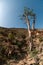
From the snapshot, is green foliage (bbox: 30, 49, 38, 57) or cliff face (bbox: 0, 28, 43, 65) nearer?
cliff face (bbox: 0, 28, 43, 65)

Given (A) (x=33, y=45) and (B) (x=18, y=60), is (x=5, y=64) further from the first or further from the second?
(A) (x=33, y=45)

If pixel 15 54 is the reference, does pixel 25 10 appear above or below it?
above

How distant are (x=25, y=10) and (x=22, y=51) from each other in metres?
10.9

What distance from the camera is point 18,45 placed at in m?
35.6

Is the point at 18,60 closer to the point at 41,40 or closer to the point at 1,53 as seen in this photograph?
the point at 1,53

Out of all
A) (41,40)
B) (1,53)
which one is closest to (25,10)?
(41,40)

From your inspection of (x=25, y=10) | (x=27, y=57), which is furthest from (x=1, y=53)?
(x=25, y=10)

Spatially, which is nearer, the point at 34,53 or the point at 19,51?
the point at 34,53

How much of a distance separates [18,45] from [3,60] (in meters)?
7.11

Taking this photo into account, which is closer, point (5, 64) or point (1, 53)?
point (5, 64)

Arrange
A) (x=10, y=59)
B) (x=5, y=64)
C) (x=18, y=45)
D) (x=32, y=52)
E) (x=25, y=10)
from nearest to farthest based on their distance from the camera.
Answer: (x=5, y=64) < (x=10, y=59) < (x=32, y=52) < (x=18, y=45) < (x=25, y=10)

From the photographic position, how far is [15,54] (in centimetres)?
3169

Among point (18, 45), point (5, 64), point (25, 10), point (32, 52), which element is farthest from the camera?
point (25, 10)

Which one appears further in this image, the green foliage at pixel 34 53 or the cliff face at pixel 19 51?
the green foliage at pixel 34 53
